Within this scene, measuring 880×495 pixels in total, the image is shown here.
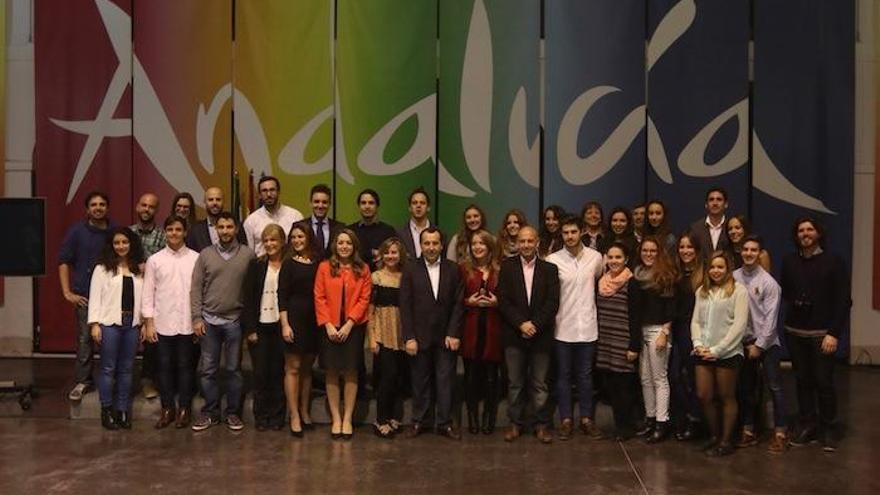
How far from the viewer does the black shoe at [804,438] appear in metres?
5.80

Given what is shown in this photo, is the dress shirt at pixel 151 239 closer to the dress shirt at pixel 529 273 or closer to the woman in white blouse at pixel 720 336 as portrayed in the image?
the dress shirt at pixel 529 273

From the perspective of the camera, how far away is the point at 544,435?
5.82 meters

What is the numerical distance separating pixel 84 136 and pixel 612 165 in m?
5.66

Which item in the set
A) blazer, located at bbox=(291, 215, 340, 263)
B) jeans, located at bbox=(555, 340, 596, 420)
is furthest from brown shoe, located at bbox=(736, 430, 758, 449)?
blazer, located at bbox=(291, 215, 340, 263)

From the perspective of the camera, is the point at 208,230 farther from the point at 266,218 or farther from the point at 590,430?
the point at 590,430

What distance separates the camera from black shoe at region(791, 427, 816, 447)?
19.0 ft

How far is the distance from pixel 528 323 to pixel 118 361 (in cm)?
304

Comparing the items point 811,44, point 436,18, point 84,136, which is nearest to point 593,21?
point 436,18

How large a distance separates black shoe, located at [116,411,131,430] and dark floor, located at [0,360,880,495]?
9 centimetres

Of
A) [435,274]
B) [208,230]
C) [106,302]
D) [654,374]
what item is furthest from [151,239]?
[654,374]

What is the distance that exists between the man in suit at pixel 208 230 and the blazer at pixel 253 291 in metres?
0.52

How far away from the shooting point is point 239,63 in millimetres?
8906

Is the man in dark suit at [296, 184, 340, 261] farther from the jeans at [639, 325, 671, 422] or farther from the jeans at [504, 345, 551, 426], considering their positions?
the jeans at [639, 325, 671, 422]

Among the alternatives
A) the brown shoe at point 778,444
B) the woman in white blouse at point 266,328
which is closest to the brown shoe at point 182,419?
the woman in white blouse at point 266,328
